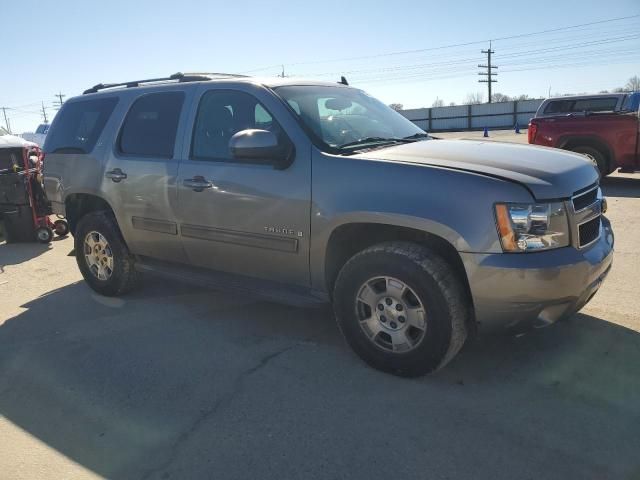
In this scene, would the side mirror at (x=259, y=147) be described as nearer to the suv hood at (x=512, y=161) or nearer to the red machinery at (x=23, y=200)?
the suv hood at (x=512, y=161)

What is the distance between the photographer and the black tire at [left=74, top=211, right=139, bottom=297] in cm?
500

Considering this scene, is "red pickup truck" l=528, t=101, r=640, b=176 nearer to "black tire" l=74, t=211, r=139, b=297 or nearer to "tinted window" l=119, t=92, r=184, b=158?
"tinted window" l=119, t=92, r=184, b=158

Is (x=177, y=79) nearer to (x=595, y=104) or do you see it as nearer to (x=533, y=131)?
(x=533, y=131)

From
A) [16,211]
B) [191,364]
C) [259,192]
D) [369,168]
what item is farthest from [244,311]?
[16,211]

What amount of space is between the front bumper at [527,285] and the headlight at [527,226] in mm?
51

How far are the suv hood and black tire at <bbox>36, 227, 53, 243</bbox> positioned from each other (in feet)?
21.1

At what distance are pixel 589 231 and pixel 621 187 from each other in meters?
8.70

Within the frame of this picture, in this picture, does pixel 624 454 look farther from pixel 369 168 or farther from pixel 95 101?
pixel 95 101

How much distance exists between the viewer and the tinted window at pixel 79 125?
504 cm

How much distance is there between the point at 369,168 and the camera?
3.28 metres

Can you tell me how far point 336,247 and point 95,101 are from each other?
10.2ft

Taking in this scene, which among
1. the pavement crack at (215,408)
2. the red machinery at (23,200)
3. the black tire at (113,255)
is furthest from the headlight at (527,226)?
the red machinery at (23,200)

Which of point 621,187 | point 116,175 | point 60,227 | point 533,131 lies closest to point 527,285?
point 116,175

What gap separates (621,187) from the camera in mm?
10664
